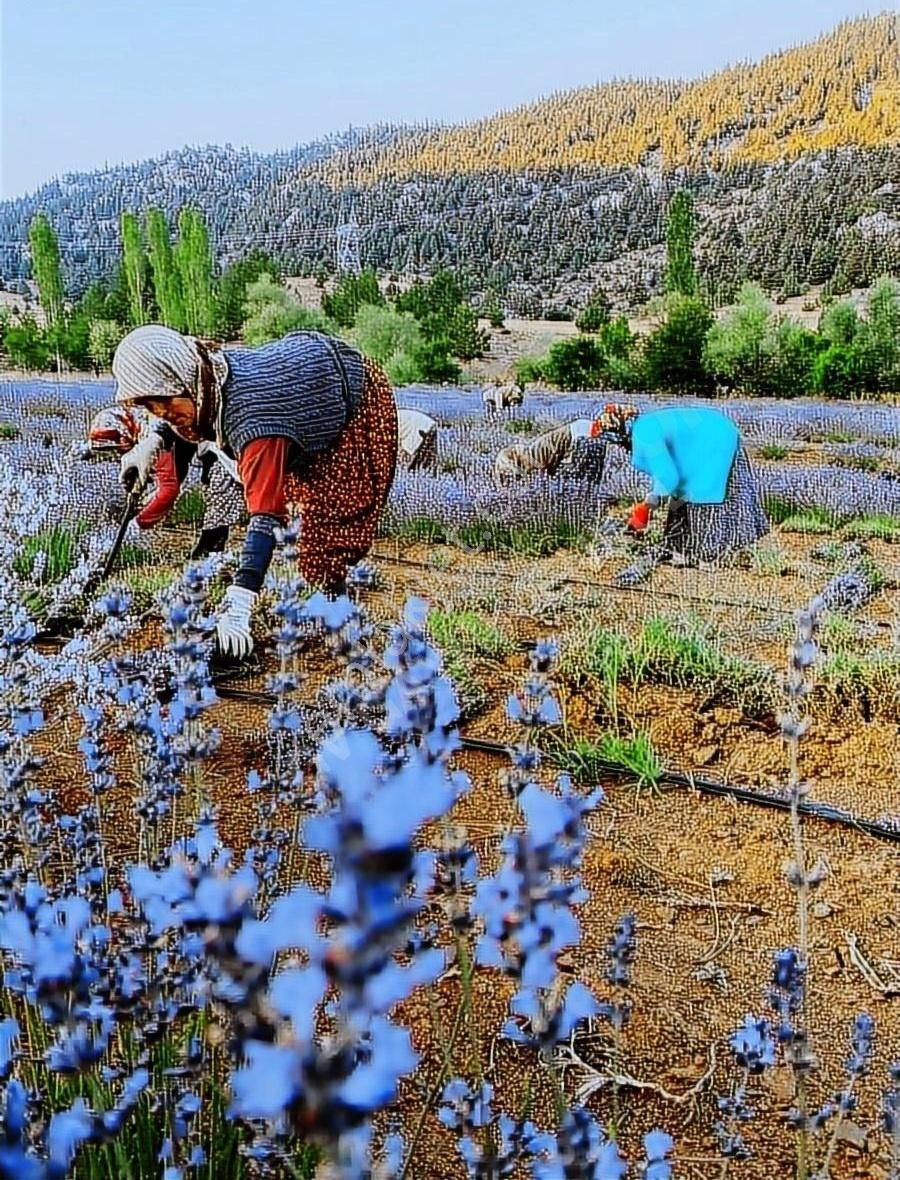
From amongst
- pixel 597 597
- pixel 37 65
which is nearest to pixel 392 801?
pixel 597 597

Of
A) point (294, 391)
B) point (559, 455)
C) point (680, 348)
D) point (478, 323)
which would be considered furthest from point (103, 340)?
point (680, 348)

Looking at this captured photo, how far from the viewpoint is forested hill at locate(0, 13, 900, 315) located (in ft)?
8.21

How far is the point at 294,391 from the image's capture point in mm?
2270

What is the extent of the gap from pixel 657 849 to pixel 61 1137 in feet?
4.70

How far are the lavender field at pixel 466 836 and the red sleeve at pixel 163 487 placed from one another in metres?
0.12

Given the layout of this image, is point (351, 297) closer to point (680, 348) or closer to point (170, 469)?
point (170, 469)

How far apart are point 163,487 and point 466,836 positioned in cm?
166

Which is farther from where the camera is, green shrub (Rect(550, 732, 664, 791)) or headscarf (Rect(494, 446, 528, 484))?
headscarf (Rect(494, 446, 528, 484))

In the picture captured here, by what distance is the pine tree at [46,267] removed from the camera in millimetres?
2717

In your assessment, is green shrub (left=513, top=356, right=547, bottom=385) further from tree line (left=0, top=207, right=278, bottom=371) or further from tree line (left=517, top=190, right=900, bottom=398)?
tree line (left=0, top=207, right=278, bottom=371)

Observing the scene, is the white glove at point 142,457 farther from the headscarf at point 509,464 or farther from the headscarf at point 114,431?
the headscarf at point 509,464

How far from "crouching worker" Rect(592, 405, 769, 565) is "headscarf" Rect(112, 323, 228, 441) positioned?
35.1 inches

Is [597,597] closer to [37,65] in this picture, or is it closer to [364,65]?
[364,65]

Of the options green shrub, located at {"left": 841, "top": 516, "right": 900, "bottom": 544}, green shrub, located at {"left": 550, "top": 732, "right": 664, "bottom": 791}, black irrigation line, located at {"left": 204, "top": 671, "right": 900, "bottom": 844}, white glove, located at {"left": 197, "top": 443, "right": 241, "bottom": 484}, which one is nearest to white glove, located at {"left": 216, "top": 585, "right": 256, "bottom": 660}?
white glove, located at {"left": 197, "top": 443, "right": 241, "bottom": 484}
